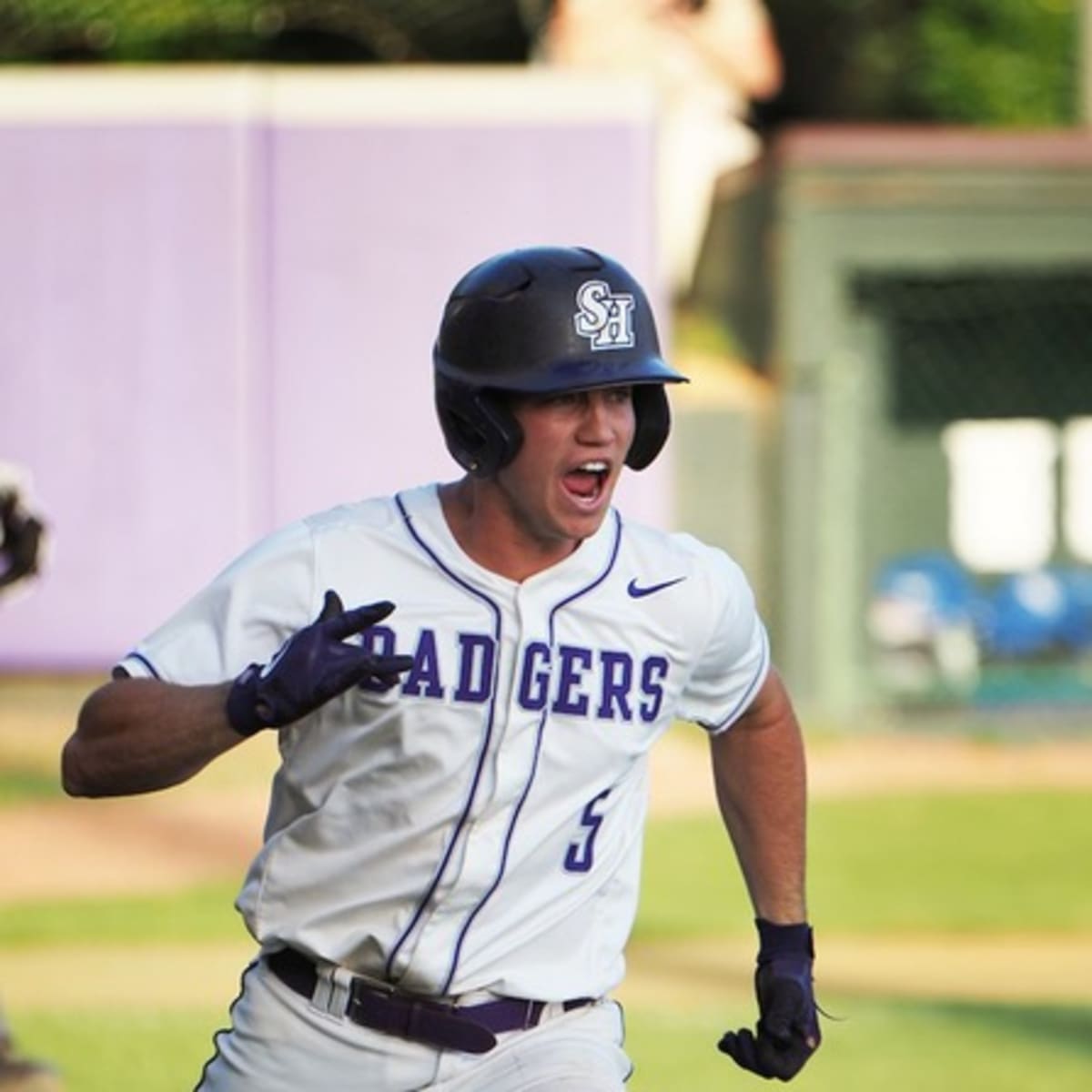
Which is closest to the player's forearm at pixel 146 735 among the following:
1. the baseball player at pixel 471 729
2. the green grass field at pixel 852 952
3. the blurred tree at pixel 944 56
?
the baseball player at pixel 471 729

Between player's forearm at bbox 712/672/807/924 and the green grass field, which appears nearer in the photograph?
player's forearm at bbox 712/672/807/924

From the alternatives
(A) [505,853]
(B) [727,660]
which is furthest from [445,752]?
(B) [727,660]

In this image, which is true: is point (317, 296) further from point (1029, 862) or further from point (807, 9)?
point (807, 9)

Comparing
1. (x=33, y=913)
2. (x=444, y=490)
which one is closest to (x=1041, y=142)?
(x=33, y=913)

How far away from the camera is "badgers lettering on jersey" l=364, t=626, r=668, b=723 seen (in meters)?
4.54

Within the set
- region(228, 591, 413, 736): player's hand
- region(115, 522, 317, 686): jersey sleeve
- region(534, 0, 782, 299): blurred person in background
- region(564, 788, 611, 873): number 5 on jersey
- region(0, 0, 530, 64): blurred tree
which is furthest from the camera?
region(0, 0, 530, 64): blurred tree

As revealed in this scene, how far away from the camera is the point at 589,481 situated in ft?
14.9

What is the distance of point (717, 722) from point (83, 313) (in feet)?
43.2

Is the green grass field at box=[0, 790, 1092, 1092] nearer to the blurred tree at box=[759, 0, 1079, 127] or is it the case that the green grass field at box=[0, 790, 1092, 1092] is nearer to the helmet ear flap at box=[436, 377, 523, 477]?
the helmet ear flap at box=[436, 377, 523, 477]

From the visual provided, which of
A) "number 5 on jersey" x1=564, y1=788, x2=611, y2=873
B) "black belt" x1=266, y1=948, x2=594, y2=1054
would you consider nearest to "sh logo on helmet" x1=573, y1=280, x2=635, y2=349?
"number 5 on jersey" x1=564, y1=788, x2=611, y2=873

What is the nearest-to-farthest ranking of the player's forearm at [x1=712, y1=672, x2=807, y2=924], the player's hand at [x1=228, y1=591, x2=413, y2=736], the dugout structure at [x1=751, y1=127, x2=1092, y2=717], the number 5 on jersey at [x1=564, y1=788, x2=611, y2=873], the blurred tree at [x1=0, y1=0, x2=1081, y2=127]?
1. the player's hand at [x1=228, y1=591, x2=413, y2=736]
2. the number 5 on jersey at [x1=564, y1=788, x2=611, y2=873]
3. the player's forearm at [x1=712, y1=672, x2=807, y2=924]
4. the dugout structure at [x1=751, y1=127, x2=1092, y2=717]
5. the blurred tree at [x1=0, y1=0, x2=1081, y2=127]

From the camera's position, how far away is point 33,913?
38.2ft

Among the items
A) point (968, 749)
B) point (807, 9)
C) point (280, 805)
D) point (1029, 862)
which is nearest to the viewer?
point (280, 805)

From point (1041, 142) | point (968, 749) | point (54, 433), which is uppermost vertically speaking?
point (1041, 142)
